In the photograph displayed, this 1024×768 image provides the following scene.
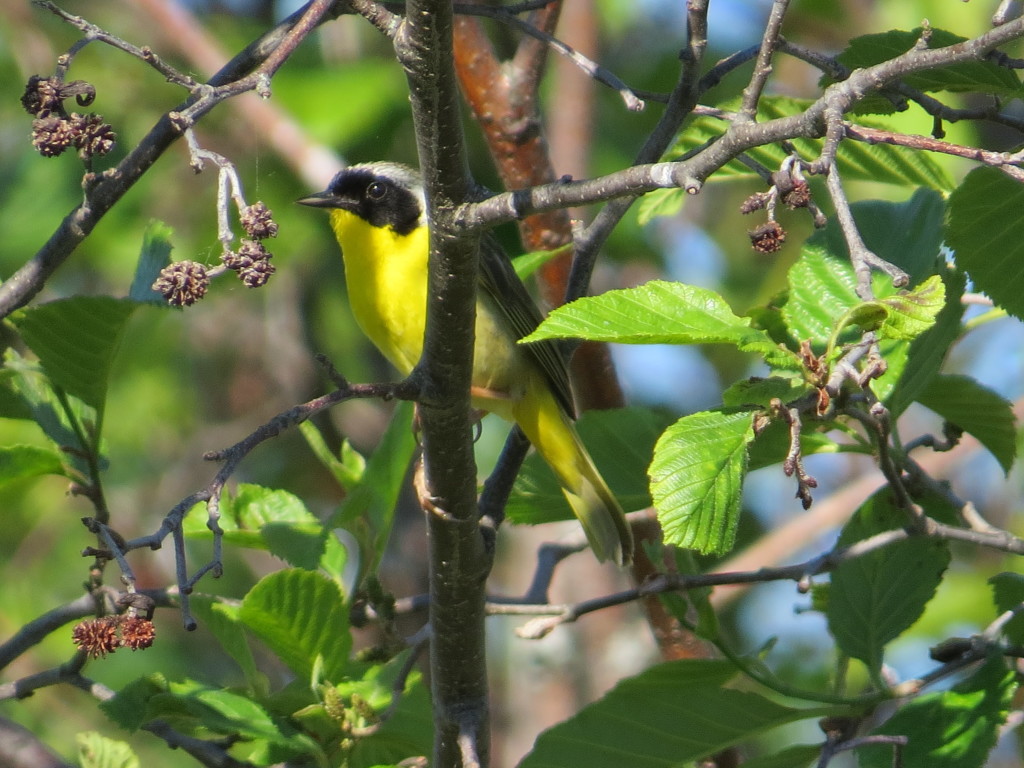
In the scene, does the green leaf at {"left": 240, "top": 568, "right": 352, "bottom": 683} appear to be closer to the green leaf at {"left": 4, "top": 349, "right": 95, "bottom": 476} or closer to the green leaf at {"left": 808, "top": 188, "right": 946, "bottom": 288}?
the green leaf at {"left": 4, "top": 349, "right": 95, "bottom": 476}

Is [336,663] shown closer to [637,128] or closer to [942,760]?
[942,760]

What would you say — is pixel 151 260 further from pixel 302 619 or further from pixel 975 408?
pixel 975 408

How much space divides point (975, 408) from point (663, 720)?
922 mm

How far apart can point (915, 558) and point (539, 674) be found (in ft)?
11.0

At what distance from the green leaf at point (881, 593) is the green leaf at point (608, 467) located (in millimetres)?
467

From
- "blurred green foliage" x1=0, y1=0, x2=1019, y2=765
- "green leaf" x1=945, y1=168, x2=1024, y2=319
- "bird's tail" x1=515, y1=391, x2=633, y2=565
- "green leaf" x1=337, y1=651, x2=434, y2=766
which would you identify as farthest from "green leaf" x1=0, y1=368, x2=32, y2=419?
"blurred green foliage" x1=0, y1=0, x2=1019, y2=765

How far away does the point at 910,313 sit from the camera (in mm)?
1430

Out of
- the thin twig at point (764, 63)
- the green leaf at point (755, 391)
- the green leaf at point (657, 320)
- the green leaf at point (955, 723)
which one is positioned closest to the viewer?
the thin twig at point (764, 63)

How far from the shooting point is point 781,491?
6961mm

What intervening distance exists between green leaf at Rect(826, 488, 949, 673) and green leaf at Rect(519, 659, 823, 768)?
21 cm

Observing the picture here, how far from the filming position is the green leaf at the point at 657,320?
1.56 meters

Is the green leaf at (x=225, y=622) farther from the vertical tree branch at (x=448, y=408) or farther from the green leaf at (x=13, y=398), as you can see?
the green leaf at (x=13, y=398)

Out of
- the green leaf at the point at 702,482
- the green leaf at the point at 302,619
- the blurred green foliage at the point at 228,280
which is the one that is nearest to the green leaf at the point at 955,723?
the green leaf at the point at 702,482

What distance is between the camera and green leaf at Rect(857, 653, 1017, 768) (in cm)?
201
